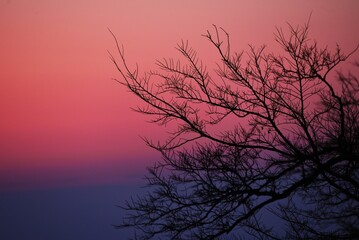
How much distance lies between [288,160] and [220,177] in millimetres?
883

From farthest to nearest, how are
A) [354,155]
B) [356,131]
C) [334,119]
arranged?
1. [334,119]
2. [356,131]
3. [354,155]

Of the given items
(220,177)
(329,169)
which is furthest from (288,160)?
(220,177)

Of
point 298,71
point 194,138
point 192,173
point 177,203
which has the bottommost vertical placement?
point 177,203

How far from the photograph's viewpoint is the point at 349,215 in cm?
535

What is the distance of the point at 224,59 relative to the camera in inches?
214

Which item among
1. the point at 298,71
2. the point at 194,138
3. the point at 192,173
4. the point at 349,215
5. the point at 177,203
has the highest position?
the point at 298,71

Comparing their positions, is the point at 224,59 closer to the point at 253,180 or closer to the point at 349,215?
the point at 253,180

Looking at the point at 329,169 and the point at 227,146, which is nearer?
the point at 329,169

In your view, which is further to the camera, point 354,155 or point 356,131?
point 356,131

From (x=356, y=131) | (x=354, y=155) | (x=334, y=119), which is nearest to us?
(x=354, y=155)

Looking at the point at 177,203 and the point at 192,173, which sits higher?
the point at 192,173

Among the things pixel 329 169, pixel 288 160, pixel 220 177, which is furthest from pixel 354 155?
pixel 220 177

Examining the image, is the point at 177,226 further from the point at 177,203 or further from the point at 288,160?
the point at 288,160

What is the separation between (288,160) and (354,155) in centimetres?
78
